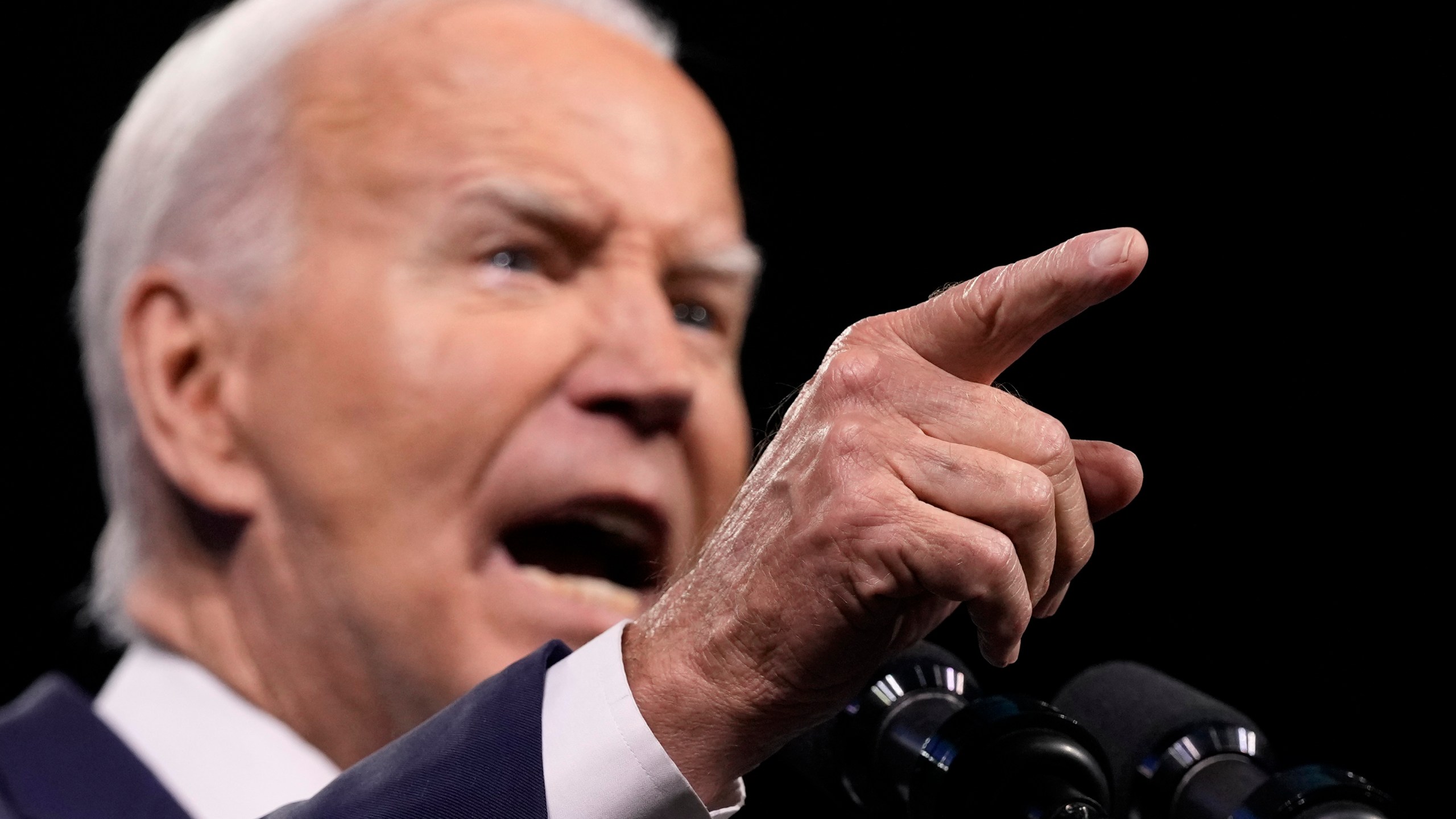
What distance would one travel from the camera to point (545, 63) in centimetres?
142

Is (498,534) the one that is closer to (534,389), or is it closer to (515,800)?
(534,389)

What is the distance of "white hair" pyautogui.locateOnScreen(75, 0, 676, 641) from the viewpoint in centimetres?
138

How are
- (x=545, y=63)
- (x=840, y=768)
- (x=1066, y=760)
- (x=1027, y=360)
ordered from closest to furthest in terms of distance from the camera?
(x=1066, y=760)
(x=840, y=768)
(x=545, y=63)
(x=1027, y=360)

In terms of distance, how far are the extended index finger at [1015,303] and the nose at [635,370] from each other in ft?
1.96

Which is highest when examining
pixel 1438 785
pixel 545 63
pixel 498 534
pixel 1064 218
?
pixel 545 63

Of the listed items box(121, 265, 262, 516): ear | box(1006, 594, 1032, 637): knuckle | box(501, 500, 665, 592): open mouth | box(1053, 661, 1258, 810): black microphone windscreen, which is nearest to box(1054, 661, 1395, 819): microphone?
box(1053, 661, 1258, 810): black microphone windscreen

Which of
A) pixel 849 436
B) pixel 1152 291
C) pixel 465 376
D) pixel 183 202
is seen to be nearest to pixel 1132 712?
pixel 849 436

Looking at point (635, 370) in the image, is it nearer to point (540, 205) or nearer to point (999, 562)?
point (540, 205)

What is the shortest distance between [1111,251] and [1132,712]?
1.40ft

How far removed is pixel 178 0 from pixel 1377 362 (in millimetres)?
1761

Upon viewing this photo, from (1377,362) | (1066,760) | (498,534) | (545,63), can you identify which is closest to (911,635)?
(1066,760)

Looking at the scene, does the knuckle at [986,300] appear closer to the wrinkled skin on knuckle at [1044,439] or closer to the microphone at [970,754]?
the wrinkled skin on knuckle at [1044,439]

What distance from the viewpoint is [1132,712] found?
929mm

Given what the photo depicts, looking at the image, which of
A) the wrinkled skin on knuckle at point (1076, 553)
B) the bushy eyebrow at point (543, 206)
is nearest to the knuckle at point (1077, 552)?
the wrinkled skin on knuckle at point (1076, 553)
